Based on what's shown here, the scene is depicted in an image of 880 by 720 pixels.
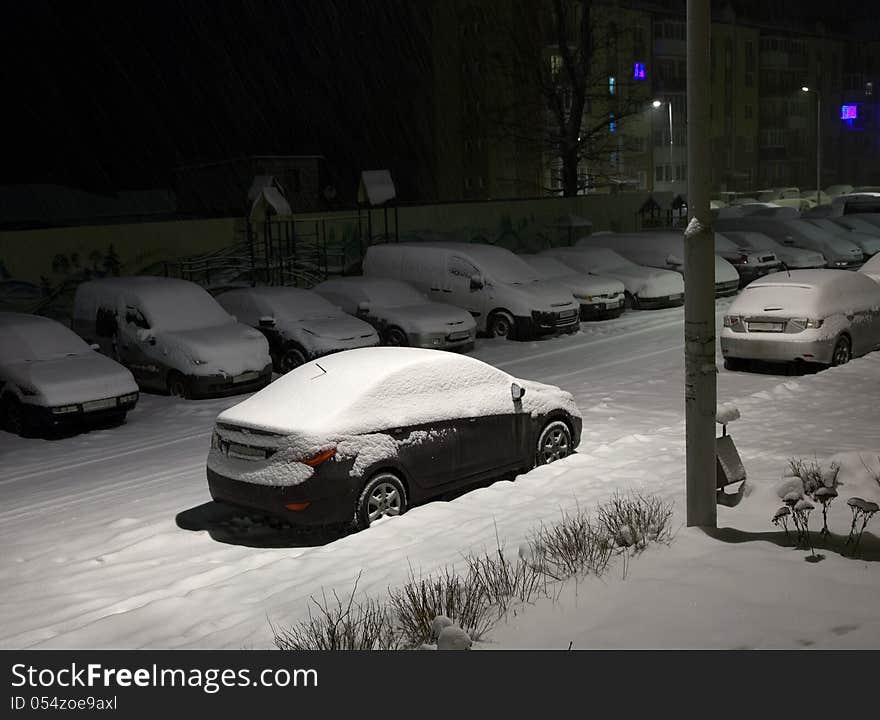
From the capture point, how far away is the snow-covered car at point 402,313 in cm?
1947

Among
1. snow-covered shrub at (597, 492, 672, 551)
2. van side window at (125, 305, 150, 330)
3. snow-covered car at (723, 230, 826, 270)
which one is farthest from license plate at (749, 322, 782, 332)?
snow-covered car at (723, 230, 826, 270)

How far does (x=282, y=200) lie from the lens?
2523cm

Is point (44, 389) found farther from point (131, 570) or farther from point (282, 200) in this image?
point (282, 200)

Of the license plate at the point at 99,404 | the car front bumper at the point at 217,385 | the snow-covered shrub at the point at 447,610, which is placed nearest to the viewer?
the snow-covered shrub at the point at 447,610

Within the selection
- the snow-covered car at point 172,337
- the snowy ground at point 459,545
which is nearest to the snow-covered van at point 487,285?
the snowy ground at point 459,545

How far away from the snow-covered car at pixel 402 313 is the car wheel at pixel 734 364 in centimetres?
472

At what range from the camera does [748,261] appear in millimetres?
28938

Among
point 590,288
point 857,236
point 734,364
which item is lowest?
point 734,364

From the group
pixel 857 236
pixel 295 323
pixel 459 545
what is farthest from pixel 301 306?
pixel 857 236

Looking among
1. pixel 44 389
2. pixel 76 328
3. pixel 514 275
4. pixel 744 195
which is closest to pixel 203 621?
pixel 44 389

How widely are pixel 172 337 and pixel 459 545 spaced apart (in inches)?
352

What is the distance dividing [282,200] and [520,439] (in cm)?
1557

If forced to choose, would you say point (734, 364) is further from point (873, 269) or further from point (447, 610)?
point (447, 610)

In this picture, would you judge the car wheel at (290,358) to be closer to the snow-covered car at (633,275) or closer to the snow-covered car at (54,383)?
the snow-covered car at (54,383)
